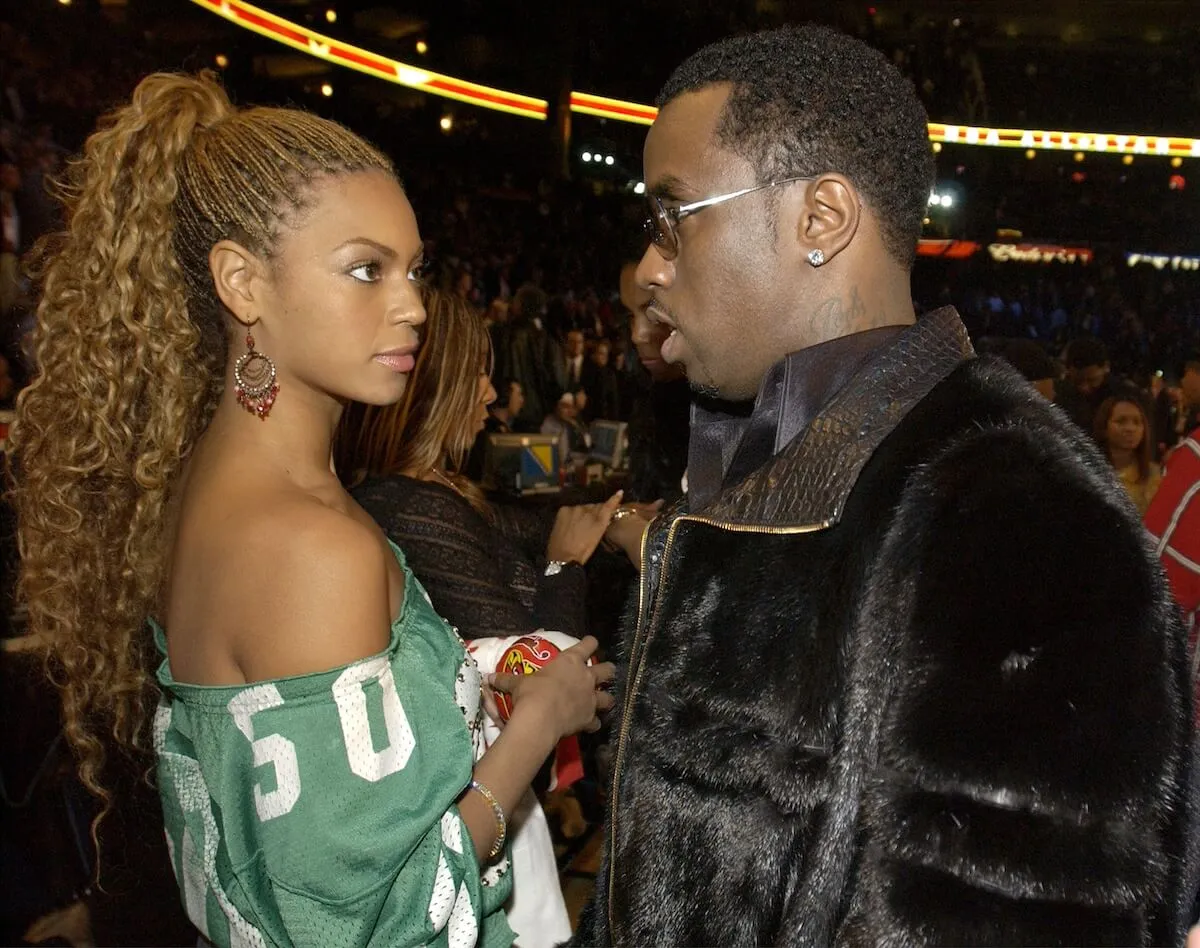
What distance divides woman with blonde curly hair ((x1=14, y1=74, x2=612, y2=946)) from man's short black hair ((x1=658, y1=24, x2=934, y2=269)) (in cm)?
54

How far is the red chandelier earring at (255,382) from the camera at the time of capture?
1349 millimetres

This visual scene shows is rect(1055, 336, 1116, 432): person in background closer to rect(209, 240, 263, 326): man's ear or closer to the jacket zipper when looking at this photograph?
the jacket zipper

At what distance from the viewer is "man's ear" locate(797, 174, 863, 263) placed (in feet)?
3.72

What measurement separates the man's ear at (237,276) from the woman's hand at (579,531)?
4.21ft

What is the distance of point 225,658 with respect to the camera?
1.21 meters

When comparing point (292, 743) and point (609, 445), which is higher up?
point (609, 445)

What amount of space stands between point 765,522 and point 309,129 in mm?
913

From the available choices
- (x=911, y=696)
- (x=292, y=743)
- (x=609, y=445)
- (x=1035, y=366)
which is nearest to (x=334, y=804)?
(x=292, y=743)

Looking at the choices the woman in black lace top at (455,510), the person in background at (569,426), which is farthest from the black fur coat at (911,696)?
the person in background at (569,426)

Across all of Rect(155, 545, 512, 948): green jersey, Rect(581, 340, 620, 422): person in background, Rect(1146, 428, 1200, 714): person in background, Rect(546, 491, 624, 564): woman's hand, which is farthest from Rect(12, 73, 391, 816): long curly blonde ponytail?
Rect(581, 340, 620, 422): person in background

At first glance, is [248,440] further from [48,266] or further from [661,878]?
[661,878]

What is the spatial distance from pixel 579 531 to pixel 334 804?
4.63 feet

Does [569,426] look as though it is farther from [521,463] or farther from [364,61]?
[364,61]

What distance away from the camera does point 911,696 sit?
0.83m
